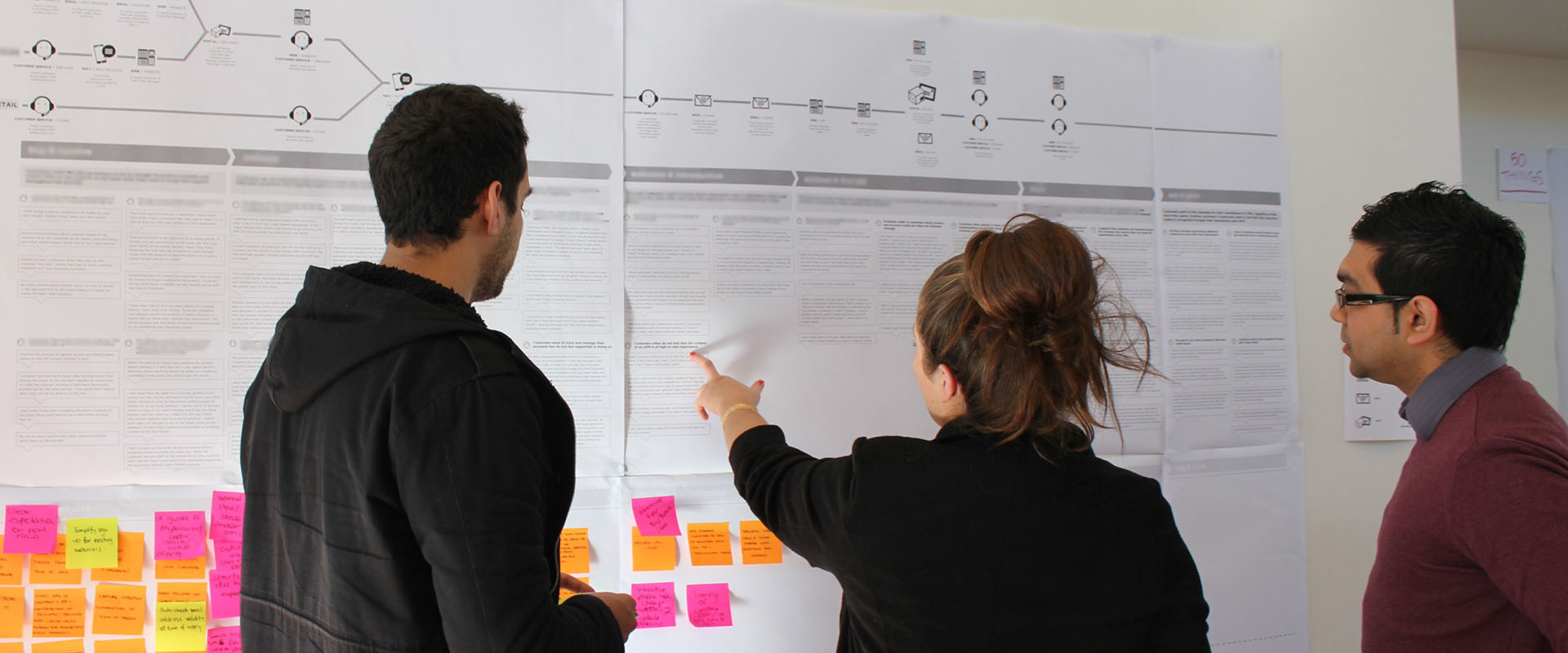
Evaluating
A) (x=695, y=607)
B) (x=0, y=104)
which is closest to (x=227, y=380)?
(x=0, y=104)

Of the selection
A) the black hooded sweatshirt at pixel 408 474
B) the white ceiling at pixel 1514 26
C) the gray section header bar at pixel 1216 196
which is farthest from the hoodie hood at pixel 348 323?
the white ceiling at pixel 1514 26

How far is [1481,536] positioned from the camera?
106 centimetres

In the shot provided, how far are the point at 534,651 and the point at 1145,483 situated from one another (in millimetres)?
698

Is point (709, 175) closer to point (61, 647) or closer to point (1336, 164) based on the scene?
point (61, 647)

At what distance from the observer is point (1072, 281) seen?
89cm

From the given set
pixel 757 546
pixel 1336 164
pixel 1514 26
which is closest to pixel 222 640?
pixel 757 546

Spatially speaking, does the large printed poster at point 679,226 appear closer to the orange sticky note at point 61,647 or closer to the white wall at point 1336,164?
the white wall at point 1336,164

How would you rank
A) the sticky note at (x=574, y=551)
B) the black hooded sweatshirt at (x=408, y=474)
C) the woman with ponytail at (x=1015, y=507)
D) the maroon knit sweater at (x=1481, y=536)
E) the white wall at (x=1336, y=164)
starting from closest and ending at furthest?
the black hooded sweatshirt at (x=408, y=474) → the woman with ponytail at (x=1015, y=507) → the maroon knit sweater at (x=1481, y=536) → the sticky note at (x=574, y=551) → the white wall at (x=1336, y=164)

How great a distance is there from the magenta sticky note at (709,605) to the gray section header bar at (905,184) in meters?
0.80

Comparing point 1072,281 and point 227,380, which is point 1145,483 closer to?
point 1072,281

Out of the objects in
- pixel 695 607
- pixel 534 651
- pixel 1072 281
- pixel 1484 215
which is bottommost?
pixel 695 607

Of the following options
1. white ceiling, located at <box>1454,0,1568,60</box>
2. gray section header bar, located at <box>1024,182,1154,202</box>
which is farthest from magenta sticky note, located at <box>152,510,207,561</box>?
white ceiling, located at <box>1454,0,1568,60</box>

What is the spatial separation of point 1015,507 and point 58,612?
5.03 feet

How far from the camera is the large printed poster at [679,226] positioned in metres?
1.31
